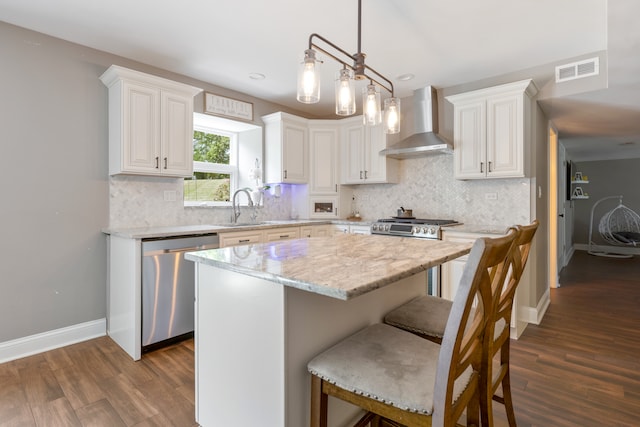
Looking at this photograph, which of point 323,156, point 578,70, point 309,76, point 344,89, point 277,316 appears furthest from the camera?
point 323,156

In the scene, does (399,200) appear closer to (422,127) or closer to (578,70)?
(422,127)

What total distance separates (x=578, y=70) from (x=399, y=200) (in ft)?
7.05

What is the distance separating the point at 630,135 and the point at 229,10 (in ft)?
20.0

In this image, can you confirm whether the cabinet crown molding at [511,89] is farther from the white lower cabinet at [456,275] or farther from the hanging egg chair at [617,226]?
the hanging egg chair at [617,226]

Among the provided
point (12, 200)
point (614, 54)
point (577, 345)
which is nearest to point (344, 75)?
point (614, 54)

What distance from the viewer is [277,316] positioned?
1.17m

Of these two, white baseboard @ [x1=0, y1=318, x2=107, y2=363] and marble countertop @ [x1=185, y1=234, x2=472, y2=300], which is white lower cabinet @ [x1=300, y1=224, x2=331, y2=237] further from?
white baseboard @ [x1=0, y1=318, x2=107, y2=363]

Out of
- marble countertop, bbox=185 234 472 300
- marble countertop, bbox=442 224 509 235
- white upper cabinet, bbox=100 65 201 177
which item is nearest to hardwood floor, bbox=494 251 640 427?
marble countertop, bbox=442 224 509 235

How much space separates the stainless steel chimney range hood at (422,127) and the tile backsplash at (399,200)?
31 cm

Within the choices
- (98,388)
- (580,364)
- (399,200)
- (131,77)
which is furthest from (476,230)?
(131,77)

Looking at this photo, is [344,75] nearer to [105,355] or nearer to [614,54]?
[614,54]

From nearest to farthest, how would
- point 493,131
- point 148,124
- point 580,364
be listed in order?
point 580,364
point 148,124
point 493,131

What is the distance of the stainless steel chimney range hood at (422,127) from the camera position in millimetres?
3566

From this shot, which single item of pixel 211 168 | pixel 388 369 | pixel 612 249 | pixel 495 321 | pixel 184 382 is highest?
pixel 211 168
